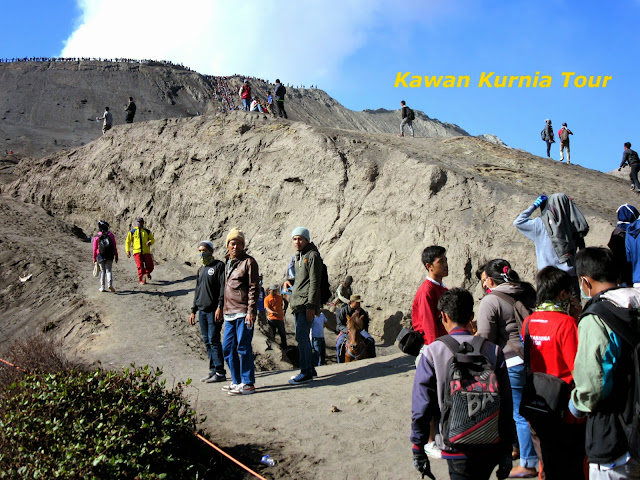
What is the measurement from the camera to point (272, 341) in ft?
35.3

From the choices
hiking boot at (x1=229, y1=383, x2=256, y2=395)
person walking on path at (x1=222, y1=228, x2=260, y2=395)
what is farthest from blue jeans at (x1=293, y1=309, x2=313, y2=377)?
hiking boot at (x1=229, y1=383, x2=256, y2=395)

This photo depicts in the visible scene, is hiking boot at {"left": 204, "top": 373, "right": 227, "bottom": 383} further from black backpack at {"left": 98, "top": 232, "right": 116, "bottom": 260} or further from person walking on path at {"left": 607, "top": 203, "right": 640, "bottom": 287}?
black backpack at {"left": 98, "top": 232, "right": 116, "bottom": 260}

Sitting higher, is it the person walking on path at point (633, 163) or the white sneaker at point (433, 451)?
the person walking on path at point (633, 163)

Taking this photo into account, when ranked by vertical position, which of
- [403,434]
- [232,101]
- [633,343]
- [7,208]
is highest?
[232,101]

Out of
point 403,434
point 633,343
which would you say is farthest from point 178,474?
point 633,343

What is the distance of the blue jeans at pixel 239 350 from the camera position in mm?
6527

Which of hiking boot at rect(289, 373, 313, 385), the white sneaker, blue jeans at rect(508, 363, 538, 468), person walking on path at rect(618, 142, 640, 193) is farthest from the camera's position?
person walking on path at rect(618, 142, 640, 193)

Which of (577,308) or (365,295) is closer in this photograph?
(577,308)

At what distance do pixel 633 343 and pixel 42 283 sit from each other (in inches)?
519

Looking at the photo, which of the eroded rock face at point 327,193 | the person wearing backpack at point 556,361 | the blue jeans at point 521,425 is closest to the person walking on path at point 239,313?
the blue jeans at point 521,425

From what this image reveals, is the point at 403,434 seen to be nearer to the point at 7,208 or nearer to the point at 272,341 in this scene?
the point at 272,341

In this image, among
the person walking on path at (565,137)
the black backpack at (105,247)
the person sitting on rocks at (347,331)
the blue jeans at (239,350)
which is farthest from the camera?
the person walking on path at (565,137)

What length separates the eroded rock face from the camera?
38.8 ft

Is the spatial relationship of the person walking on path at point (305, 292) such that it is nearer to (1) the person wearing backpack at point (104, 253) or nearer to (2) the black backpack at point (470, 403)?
(2) the black backpack at point (470, 403)
